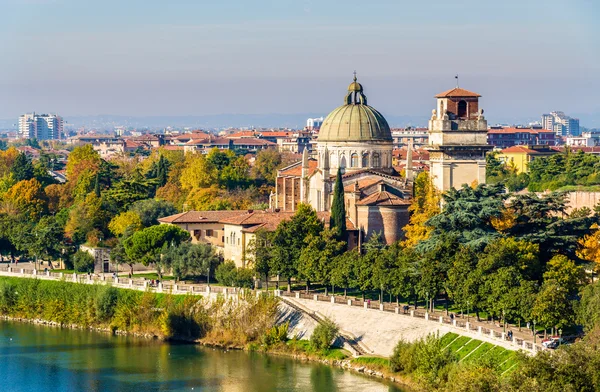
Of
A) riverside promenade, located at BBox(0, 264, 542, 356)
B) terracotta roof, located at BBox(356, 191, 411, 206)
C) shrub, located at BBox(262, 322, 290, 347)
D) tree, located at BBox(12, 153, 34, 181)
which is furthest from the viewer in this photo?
tree, located at BBox(12, 153, 34, 181)

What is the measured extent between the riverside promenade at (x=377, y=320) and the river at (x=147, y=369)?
2424mm

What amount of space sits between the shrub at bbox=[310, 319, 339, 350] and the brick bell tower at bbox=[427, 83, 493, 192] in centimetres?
1191

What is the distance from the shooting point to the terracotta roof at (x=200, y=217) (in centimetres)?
6931

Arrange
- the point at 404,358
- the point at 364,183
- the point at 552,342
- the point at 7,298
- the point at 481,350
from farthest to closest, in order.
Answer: the point at 364,183 → the point at 7,298 → the point at 404,358 → the point at 481,350 → the point at 552,342

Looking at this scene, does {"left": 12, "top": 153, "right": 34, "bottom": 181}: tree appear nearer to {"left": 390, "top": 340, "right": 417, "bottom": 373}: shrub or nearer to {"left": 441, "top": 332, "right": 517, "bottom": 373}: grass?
{"left": 390, "top": 340, "right": 417, "bottom": 373}: shrub

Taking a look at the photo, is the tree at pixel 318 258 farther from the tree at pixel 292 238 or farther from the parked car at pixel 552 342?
the parked car at pixel 552 342

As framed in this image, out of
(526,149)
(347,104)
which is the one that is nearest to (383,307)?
(347,104)

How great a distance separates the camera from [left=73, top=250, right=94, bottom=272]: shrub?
226 feet

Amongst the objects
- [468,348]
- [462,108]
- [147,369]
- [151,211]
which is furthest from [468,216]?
[151,211]

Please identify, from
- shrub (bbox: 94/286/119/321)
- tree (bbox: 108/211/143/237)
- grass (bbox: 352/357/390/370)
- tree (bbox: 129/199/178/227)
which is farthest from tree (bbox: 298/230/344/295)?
tree (bbox: 129/199/178/227)

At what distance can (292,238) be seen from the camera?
199 ft

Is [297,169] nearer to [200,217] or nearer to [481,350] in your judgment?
[200,217]

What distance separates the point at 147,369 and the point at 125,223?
2304 cm

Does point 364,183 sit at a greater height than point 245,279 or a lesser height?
greater
